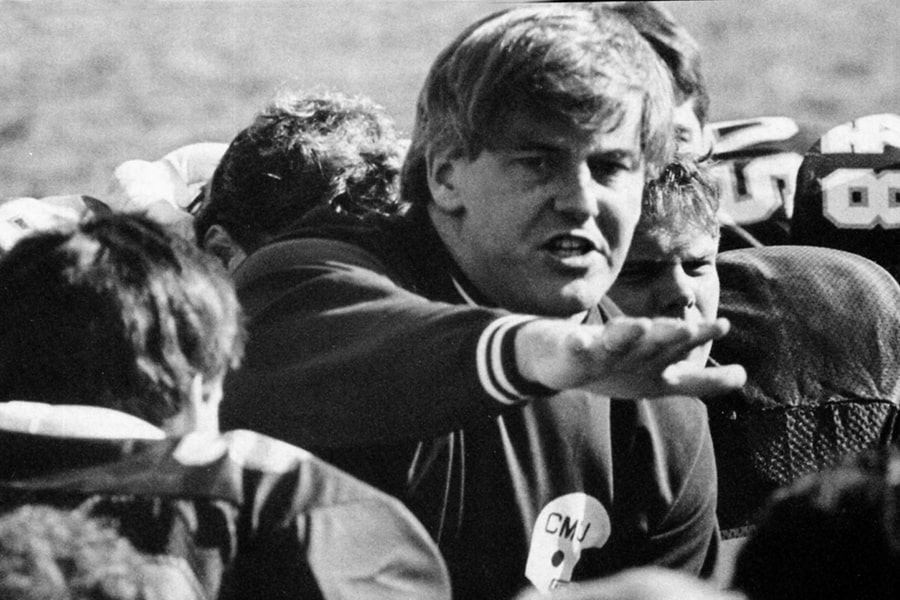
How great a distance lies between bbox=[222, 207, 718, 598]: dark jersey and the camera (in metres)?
1.93

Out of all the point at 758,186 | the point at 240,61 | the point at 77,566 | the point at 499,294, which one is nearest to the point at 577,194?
the point at 499,294

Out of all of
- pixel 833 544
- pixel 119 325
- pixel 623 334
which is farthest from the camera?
pixel 119 325

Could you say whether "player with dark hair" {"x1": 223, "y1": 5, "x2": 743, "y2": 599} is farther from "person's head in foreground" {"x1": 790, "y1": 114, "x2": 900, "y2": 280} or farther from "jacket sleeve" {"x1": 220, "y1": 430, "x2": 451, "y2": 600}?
"person's head in foreground" {"x1": 790, "y1": 114, "x2": 900, "y2": 280}

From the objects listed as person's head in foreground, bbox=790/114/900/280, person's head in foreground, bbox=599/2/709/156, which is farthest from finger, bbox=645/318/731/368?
person's head in foreground, bbox=790/114/900/280

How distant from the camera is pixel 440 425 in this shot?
194cm

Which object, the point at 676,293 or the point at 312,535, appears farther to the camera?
the point at 676,293

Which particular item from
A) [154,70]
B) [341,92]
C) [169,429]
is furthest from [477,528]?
[154,70]

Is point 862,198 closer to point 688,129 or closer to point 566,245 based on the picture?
point 688,129

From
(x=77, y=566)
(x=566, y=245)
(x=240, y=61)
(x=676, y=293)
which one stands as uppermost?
(x=240, y=61)

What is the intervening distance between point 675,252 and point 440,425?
438mm

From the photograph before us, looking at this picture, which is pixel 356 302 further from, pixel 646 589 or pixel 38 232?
pixel 646 589

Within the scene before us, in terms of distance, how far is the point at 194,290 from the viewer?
1.92 m

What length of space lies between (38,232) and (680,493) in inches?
34.4

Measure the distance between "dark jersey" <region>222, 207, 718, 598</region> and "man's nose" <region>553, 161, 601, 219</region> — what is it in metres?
0.14
